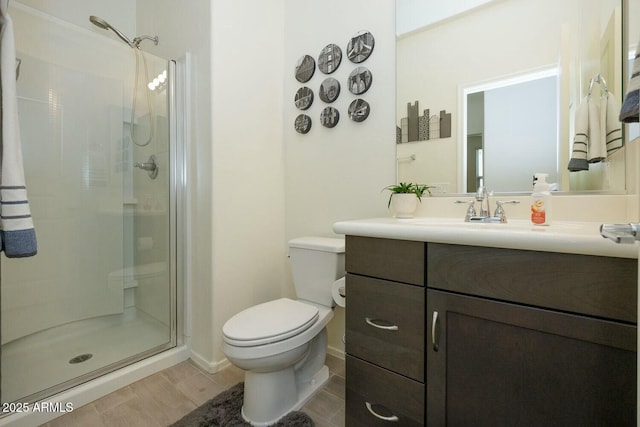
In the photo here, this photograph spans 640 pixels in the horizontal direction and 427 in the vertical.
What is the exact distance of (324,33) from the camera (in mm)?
1661

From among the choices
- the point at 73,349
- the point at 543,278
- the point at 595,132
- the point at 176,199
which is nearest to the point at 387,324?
the point at 543,278

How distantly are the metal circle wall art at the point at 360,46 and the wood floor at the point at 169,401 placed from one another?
172 centimetres

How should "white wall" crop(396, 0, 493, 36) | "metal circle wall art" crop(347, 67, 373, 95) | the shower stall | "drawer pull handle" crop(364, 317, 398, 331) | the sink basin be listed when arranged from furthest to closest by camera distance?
the shower stall → "metal circle wall art" crop(347, 67, 373, 95) → "white wall" crop(396, 0, 493, 36) → "drawer pull handle" crop(364, 317, 398, 331) → the sink basin

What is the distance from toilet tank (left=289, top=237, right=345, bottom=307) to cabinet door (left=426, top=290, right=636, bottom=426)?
0.63m

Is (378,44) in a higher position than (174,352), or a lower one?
higher

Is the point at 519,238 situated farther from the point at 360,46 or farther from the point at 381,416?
the point at 360,46

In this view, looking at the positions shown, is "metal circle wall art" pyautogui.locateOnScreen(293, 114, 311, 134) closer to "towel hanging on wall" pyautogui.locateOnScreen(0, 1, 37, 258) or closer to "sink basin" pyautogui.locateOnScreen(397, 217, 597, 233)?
"sink basin" pyautogui.locateOnScreen(397, 217, 597, 233)

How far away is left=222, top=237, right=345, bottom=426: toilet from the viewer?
109cm

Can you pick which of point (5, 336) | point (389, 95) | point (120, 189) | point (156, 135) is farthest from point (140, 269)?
point (389, 95)

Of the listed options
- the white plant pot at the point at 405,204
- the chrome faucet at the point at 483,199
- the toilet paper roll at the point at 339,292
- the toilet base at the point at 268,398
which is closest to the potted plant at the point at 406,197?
the white plant pot at the point at 405,204

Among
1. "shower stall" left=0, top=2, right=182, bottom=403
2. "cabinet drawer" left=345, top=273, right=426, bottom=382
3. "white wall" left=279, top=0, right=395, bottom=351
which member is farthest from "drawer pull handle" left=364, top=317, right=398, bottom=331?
"shower stall" left=0, top=2, right=182, bottom=403

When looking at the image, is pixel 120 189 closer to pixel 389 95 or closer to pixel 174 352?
pixel 174 352

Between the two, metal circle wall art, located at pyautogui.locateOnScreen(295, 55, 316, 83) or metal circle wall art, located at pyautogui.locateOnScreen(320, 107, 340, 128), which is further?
metal circle wall art, located at pyautogui.locateOnScreen(295, 55, 316, 83)

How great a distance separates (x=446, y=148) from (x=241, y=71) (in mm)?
1230
